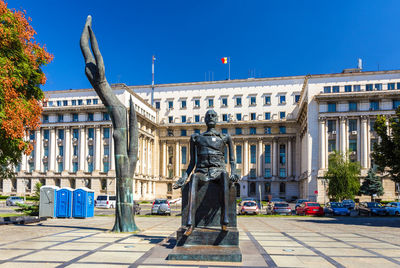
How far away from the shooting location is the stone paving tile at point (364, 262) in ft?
30.6

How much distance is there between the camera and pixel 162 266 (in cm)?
885

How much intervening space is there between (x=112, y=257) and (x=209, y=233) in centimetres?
261

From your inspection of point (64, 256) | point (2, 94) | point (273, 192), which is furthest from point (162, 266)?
point (273, 192)

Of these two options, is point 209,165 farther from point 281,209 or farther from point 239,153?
point 239,153

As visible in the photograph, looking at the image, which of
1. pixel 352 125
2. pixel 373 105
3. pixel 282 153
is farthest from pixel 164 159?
pixel 373 105

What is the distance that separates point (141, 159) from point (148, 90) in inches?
786

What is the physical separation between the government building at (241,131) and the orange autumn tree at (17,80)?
32.6m

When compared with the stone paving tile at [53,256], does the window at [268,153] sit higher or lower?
higher

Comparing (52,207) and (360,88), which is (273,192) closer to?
(360,88)

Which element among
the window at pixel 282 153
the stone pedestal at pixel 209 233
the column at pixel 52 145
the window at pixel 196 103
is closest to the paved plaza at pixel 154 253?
the stone pedestal at pixel 209 233

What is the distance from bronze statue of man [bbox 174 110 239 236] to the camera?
10238 mm

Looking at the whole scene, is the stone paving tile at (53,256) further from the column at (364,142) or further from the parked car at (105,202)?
the column at (364,142)

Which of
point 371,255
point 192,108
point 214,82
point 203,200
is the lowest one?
point 371,255

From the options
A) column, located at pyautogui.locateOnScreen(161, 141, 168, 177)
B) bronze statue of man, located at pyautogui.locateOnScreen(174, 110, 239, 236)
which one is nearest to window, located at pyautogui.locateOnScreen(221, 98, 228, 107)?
column, located at pyautogui.locateOnScreen(161, 141, 168, 177)
